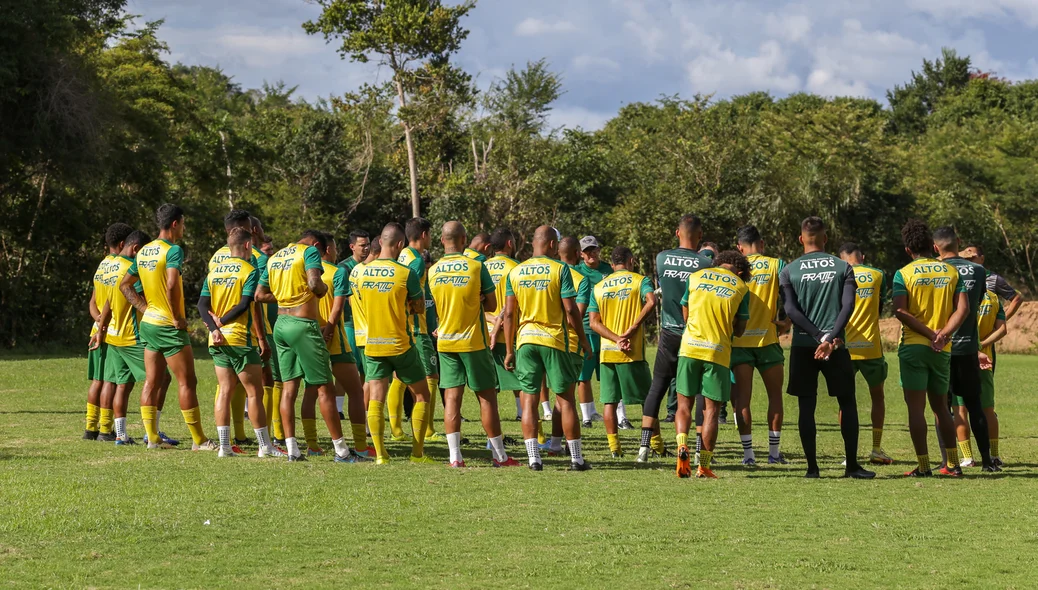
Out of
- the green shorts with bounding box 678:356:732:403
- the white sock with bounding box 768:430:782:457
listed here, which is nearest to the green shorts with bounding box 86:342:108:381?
the green shorts with bounding box 678:356:732:403

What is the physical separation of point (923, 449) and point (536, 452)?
354cm

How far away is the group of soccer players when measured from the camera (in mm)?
10219

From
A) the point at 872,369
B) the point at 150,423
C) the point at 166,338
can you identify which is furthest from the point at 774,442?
the point at 150,423

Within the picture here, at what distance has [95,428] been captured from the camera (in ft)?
41.3

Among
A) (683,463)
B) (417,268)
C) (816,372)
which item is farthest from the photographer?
(417,268)

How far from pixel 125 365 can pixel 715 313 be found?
→ 20.9ft

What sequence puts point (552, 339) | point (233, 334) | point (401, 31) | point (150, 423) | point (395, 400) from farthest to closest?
point (401, 31) → point (395, 400) → point (150, 423) → point (233, 334) → point (552, 339)

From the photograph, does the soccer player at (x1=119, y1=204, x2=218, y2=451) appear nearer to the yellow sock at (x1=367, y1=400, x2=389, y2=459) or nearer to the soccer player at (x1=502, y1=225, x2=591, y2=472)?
the yellow sock at (x1=367, y1=400, x2=389, y2=459)

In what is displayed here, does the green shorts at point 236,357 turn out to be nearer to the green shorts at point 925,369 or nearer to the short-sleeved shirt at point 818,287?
the short-sleeved shirt at point 818,287

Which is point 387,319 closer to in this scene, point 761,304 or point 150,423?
point 150,423

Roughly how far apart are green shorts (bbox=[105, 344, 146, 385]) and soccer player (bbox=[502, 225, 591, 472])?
161 inches

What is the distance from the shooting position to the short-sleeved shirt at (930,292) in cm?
1045

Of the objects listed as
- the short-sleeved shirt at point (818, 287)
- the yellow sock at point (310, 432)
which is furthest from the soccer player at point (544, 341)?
the yellow sock at point (310, 432)

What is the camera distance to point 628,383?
39.9ft
